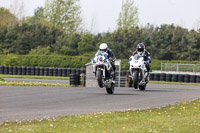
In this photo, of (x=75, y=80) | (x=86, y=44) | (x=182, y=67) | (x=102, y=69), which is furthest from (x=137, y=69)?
(x=86, y=44)

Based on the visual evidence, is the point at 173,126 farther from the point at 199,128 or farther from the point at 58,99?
the point at 58,99

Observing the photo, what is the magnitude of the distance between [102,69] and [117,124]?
27.1ft

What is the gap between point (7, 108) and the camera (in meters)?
12.2

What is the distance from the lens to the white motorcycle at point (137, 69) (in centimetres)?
1966

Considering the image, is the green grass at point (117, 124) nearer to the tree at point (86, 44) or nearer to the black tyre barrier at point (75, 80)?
the black tyre barrier at point (75, 80)

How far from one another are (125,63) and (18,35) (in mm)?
21997

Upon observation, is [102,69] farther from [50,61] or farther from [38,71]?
[50,61]

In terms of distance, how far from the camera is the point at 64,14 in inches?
3324

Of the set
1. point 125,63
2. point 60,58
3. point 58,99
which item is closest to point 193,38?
point 125,63

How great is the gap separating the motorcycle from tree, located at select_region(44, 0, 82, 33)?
66224 mm

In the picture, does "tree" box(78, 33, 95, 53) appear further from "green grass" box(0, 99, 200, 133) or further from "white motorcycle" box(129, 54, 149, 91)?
"green grass" box(0, 99, 200, 133)

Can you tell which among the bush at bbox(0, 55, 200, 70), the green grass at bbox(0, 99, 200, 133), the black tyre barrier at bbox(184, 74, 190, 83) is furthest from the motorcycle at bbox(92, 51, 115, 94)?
the bush at bbox(0, 55, 200, 70)

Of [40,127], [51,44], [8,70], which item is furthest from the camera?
[51,44]

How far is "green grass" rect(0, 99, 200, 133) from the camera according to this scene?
835 cm
